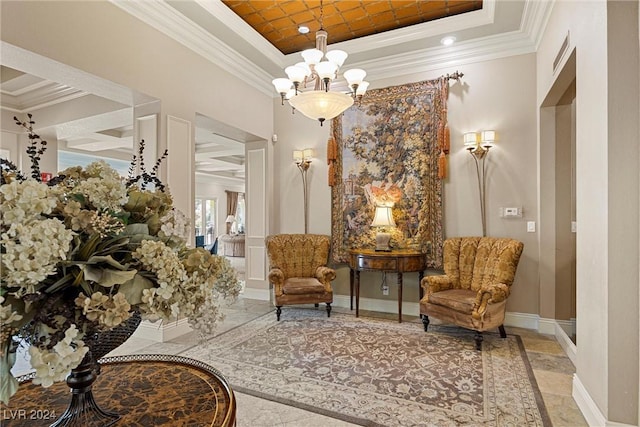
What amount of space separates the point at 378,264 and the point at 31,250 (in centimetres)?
367

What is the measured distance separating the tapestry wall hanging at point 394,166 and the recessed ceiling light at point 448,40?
15.9 inches

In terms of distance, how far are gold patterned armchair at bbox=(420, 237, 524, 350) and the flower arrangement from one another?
2909 millimetres

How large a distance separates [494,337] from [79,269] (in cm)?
391

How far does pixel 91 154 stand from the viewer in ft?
25.9

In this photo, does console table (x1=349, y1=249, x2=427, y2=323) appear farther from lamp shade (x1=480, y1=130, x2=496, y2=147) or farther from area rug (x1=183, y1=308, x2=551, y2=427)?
lamp shade (x1=480, y1=130, x2=496, y2=147)

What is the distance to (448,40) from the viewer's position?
13.4ft

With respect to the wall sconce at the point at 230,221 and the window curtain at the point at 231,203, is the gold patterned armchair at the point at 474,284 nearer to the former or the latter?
the wall sconce at the point at 230,221

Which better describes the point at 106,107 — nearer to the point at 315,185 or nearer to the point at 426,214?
the point at 315,185

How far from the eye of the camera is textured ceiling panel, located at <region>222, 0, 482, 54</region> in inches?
144

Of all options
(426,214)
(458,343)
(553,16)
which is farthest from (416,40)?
(458,343)

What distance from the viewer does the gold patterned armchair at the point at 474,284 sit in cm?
326

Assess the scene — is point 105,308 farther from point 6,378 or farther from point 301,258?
point 301,258

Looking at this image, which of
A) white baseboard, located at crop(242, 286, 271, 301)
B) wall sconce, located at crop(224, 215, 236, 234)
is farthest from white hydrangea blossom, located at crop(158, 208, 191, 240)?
wall sconce, located at crop(224, 215, 236, 234)

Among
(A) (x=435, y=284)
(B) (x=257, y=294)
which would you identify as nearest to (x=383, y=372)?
(A) (x=435, y=284)
